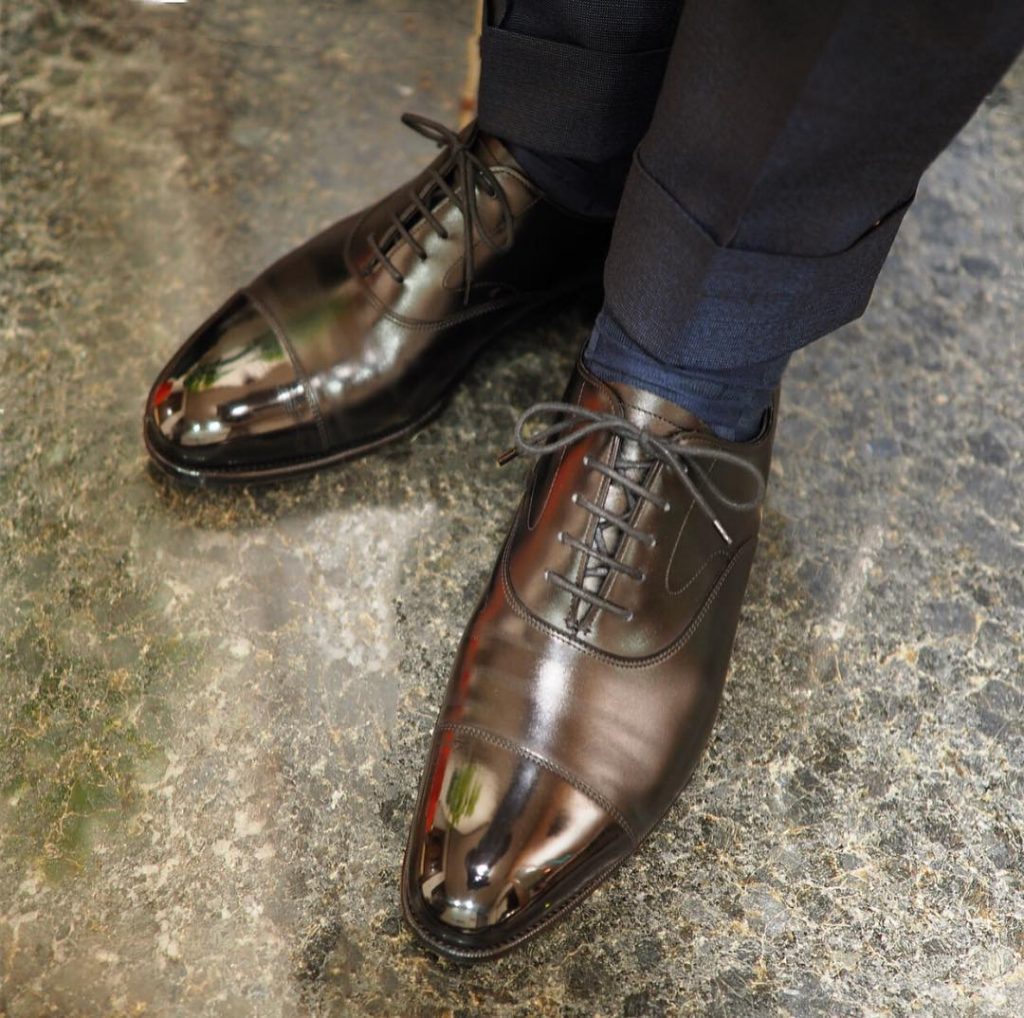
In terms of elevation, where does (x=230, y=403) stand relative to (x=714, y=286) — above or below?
below

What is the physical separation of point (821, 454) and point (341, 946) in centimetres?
64

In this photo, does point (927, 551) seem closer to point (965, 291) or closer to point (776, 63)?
point (965, 291)

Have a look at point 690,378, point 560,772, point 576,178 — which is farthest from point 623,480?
point 576,178

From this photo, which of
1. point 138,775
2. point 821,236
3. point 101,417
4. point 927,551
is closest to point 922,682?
point 927,551

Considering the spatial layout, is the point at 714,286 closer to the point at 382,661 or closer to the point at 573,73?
the point at 573,73

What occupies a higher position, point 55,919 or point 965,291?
point 965,291

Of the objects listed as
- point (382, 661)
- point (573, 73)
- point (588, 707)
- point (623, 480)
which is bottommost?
point (382, 661)

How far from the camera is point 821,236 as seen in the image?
2.07ft

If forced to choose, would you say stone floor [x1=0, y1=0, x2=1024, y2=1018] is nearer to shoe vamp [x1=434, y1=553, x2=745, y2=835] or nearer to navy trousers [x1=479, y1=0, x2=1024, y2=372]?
shoe vamp [x1=434, y1=553, x2=745, y2=835]


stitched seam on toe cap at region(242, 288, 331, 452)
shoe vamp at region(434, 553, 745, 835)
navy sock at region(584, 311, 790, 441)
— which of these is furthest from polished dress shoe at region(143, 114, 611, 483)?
shoe vamp at region(434, 553, 745, 835)

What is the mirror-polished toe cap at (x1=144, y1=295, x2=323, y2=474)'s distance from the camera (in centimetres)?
85

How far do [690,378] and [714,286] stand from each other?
110 millimetres

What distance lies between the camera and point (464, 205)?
0.86 m

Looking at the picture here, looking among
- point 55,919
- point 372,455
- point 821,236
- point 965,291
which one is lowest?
point 55,919
